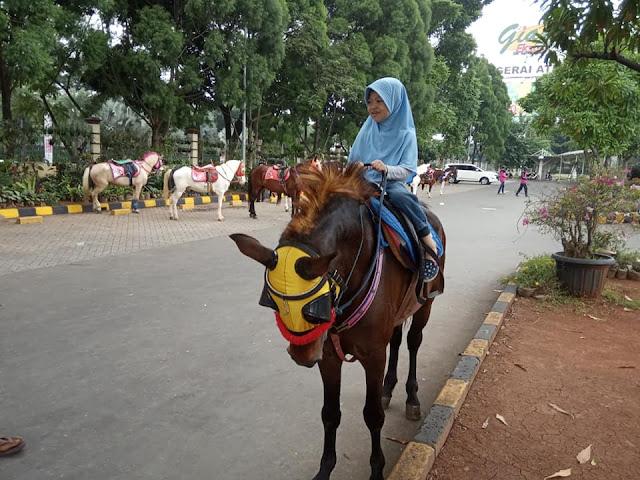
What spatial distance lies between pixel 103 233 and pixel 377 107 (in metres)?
8.38

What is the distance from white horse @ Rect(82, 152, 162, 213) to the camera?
11945 mm

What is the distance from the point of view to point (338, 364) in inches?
94.8

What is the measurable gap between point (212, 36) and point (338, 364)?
15381 millimetres

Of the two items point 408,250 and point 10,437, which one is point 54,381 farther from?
point 408,250

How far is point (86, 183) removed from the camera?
12164 mm

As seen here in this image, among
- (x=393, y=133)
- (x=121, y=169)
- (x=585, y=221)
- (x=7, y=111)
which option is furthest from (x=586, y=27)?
(x=7, y=111)

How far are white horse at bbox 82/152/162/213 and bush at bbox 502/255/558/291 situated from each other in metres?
9.85

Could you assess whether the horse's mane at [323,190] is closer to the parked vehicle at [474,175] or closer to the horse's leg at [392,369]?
the horse's leg at [392,369]

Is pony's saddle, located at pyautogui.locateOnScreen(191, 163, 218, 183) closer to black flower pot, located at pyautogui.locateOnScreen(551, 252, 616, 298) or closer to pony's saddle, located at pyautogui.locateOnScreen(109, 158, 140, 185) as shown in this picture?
pony's saddle, located at pyautogui.locateOnScreen(109, 158, 140, 185)

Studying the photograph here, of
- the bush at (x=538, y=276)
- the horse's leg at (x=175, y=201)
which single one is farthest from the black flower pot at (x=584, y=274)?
the horse's leg at (x=175, y=201)

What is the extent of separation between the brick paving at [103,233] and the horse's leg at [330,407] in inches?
227

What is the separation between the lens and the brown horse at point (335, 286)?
1.78 meters

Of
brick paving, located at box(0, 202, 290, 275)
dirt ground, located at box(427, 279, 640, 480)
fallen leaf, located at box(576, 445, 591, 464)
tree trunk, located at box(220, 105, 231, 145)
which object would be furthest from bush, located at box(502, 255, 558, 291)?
tree trunk, located at box(220, 105, 231, 145)

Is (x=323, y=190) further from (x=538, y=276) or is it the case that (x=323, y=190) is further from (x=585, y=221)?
(x=538, y=276)
